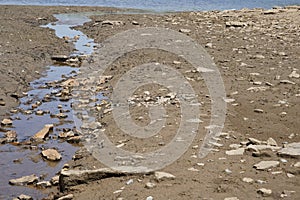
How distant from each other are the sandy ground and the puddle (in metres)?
0.37

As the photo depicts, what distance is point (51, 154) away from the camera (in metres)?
→ 7.63

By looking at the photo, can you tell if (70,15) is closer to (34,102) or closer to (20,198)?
(34,102)

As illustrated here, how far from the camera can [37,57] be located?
50.6 ft

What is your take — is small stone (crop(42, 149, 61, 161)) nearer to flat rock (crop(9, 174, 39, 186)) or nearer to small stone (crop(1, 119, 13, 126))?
flat rock (crop(9, 174, 39, 186))

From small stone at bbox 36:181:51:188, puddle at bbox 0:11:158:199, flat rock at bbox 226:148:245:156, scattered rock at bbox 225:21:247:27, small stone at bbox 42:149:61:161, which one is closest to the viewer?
flat rock at bbox 226:148:245:156

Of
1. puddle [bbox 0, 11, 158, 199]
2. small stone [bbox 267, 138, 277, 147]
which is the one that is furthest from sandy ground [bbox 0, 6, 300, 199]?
puddle [bbox 0, 11, 158, 199]

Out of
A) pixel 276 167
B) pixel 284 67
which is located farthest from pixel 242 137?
Answer: pixel 284 67

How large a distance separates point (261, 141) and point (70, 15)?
81.6 ft

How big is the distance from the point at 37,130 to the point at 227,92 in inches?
164

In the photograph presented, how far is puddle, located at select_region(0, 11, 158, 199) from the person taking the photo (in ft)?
22.8

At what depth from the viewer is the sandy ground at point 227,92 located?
545 cm

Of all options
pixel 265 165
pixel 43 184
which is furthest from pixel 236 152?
pixel 43 184

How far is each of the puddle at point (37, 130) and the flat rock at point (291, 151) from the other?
134 inches

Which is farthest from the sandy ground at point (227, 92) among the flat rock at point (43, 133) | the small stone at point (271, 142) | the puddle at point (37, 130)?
the flat rock at point (43, 133)
